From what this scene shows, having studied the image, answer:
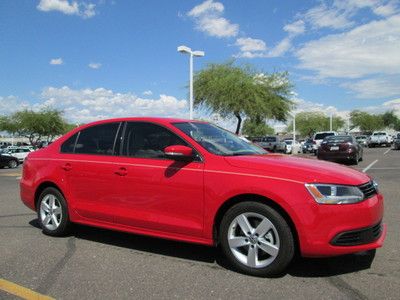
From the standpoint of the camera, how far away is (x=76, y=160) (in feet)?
20.0

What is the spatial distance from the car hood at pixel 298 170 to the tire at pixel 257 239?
1.17 ft

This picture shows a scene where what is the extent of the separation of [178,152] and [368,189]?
6.35 feet

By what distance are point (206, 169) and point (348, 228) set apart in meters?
1.51

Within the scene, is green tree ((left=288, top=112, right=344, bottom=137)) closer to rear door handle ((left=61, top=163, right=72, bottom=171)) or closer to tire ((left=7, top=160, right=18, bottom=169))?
tire ((left=7, top=160, right=18, bottom=169))

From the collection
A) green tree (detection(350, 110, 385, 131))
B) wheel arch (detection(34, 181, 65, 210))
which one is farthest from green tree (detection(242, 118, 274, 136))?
green tree (detection(350, 110, 385, 131))

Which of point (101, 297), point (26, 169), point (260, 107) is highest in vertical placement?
point (260, 107)

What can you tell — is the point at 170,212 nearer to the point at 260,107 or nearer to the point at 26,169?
the point at 26,169

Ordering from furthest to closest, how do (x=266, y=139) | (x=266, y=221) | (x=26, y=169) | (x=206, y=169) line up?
(x=266, y=139)
(x=26, y=169)
(x=206, y=169)
(x=266, y=221)

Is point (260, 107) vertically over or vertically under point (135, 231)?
over

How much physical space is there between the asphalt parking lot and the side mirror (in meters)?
1.18

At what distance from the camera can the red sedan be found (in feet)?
14.3

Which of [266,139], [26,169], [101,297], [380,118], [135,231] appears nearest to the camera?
[101,297]

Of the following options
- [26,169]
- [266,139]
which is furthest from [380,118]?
[26,169]

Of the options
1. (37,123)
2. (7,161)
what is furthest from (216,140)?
(37,123)
